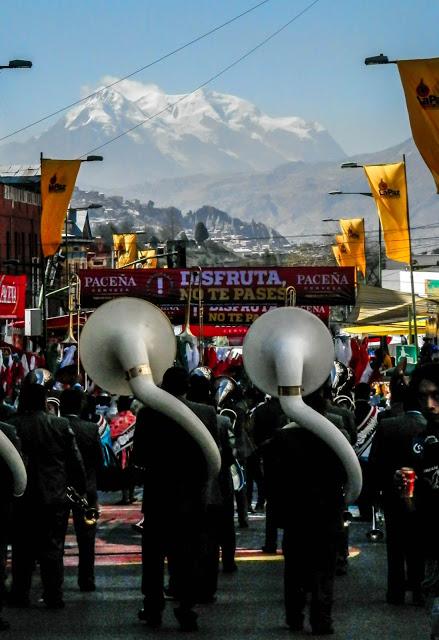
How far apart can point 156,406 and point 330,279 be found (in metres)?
31.5

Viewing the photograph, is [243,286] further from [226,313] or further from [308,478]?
[308,478]

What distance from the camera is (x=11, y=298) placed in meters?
45.3

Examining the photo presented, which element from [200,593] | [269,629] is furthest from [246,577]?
[269,629]

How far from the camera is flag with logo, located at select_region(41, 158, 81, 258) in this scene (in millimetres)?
40312

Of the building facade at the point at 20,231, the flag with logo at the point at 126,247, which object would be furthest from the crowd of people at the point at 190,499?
the building facade at the point at 20,231

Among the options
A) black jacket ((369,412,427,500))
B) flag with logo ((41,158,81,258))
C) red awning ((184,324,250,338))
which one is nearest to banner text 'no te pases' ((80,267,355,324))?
flag with logo ((41,158,81,258))

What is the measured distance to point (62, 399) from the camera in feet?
45.0

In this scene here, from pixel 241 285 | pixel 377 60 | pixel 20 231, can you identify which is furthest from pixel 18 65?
pixel 20 231

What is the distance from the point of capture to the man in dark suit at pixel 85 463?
1351cm

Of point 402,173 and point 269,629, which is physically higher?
point 402,173

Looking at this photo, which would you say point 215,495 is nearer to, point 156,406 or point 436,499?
point 156,406

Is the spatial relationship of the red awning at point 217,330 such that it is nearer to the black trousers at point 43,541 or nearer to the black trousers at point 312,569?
the black trousers at point 43,541

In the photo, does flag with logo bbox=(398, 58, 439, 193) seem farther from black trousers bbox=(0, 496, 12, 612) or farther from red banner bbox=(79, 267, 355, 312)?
red banner bbox=(79, 267, 355, 312)

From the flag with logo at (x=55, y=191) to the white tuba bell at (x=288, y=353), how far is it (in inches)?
1122
